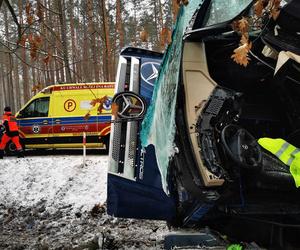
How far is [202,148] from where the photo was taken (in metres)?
3.39

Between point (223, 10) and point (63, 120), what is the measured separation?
32.5 feet

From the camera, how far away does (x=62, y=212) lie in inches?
302

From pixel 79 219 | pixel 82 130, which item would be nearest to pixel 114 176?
pixel 79 219

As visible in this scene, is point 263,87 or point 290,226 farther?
point 263,87

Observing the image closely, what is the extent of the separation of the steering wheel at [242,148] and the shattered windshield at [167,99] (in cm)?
50

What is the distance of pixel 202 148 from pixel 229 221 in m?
1.06

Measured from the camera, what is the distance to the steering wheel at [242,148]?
129 inches

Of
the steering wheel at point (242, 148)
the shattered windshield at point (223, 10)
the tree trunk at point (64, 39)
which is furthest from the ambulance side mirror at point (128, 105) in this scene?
the shattered windshield at point (223, 10)

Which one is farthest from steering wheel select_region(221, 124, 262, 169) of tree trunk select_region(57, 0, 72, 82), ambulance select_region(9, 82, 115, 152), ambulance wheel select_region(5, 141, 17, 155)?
ambulance wheel select_region(5, 141, 17, 155)

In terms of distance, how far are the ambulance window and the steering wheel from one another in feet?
33.5

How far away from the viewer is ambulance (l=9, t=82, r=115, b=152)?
1230 cm

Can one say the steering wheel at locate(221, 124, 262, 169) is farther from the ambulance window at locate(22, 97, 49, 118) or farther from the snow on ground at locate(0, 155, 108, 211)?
the ambulance window at locate(22, 97, 49, 118)

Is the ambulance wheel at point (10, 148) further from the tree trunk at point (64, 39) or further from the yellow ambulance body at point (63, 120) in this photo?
the tree trunk at point (64, 39)

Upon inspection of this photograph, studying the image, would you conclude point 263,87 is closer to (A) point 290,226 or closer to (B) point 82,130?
(A) point 290,226
